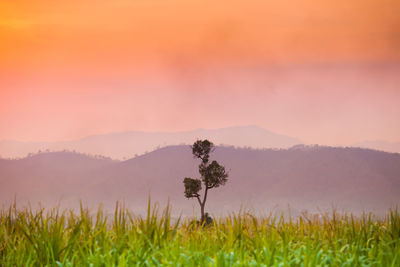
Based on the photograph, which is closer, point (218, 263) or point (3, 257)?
point (218, 263)

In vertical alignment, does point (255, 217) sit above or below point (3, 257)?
above

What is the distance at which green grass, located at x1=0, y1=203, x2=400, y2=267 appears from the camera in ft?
28.6

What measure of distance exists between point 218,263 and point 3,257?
4252 mm

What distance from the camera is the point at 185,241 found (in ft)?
32.4

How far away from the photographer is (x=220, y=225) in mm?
10969

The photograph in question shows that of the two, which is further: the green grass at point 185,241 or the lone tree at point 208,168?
the lone tree at point 208,168

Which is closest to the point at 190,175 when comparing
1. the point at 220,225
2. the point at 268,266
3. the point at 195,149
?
the point at 195,149

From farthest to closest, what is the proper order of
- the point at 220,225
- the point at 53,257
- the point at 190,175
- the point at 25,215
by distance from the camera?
1. the point at 190,175
2. the point at 220,225
3. the point at 25,215
4. the point at 53,257

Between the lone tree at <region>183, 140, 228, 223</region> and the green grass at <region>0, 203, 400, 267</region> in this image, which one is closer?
the green grass at <region>0, 203, 400, 267</region>

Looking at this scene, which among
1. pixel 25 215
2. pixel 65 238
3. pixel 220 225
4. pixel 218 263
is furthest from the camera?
pixel 220 225

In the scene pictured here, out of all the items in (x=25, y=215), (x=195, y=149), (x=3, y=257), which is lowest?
(x=3, y=257)

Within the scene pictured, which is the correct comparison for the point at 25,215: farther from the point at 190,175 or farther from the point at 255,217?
the point at 190,175

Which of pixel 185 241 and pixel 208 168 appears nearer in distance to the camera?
pixel 185 241

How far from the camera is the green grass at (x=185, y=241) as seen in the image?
873cm
